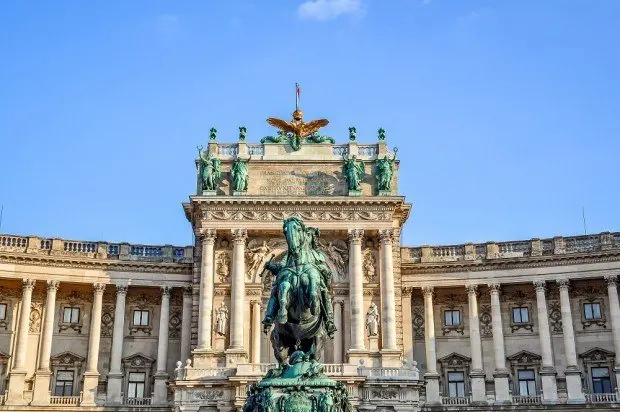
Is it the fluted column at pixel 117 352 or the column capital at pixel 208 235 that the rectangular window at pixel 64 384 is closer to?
the fluted column at pixel 117 352

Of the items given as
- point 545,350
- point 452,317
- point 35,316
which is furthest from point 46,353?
point 545,350

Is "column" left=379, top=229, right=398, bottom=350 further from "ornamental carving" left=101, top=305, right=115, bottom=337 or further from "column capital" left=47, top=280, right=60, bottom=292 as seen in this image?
"column capital" left=47, top=280, right=60, bottom=292

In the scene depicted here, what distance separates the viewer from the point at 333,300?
53.0 m

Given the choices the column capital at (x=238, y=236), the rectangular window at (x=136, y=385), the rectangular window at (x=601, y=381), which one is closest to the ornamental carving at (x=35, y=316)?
the rectangular window at (x=136, y=385)

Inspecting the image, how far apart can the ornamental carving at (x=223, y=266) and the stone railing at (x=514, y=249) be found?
1204 cm

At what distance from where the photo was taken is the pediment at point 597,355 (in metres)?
53.2

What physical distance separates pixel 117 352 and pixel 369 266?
1666cm

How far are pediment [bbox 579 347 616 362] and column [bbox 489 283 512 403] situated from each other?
15.8 feet

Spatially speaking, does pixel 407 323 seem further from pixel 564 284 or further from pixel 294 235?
pixel 294 235

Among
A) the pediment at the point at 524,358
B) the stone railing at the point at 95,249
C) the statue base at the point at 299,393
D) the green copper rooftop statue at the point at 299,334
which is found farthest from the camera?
the stone railing at the point at 95,249

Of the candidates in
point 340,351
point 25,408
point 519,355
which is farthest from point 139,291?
point 519,355

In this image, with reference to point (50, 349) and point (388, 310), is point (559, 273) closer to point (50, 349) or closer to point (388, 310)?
point (388, 310)

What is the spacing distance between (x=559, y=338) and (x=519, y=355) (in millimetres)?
2722

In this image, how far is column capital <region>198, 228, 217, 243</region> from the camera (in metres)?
52.5
